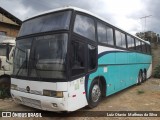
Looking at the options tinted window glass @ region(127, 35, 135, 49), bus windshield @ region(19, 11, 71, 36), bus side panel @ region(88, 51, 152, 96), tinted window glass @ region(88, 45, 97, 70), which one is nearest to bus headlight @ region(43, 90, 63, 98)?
bus side panel @ region(88, 51, 152, 96)

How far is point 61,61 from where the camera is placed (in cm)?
554

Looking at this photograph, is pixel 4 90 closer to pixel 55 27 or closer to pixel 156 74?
pixel 55 27

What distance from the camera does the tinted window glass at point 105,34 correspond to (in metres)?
7.84

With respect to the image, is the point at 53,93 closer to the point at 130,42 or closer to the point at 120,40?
the point at 120,40

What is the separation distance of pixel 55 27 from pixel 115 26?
433cm

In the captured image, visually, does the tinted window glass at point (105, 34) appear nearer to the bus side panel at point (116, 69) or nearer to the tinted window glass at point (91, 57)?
the bus side panel at point (116, 69)

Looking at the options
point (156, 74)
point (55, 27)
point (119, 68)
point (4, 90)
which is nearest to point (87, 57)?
point (55, 27)

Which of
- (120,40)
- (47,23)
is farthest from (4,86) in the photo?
(120,40)

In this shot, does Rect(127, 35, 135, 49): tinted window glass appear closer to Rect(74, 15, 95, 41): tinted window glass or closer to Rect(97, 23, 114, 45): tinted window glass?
Rect(97, 23, 114, 45): tinted window glass

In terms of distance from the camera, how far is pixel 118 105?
25.9ft

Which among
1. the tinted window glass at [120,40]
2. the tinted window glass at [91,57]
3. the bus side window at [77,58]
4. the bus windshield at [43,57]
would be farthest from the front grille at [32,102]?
the tinted window glass at [120,40]

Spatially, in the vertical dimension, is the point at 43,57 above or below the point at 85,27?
below

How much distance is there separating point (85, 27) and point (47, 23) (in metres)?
1.25

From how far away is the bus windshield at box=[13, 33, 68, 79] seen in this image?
220 inches
